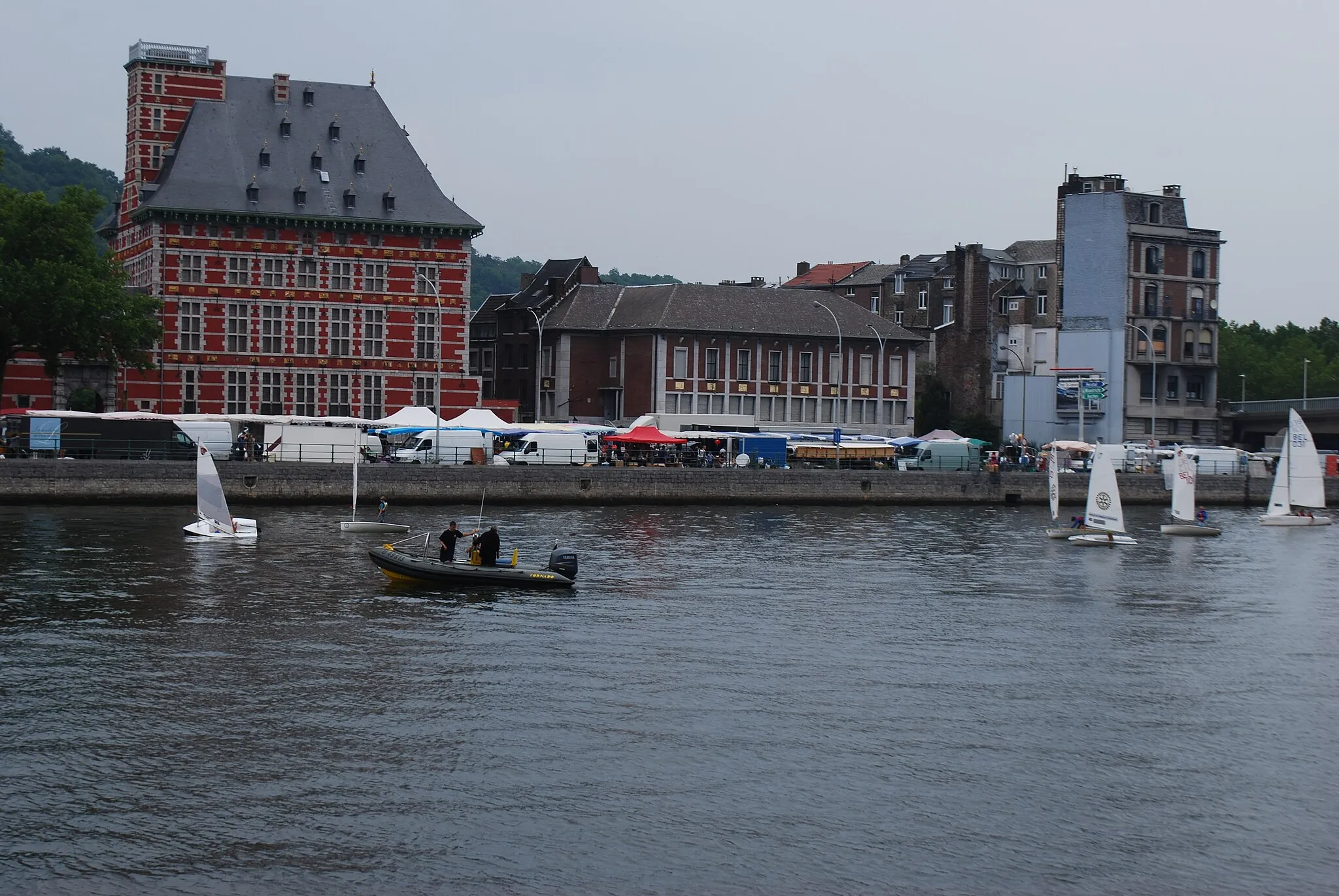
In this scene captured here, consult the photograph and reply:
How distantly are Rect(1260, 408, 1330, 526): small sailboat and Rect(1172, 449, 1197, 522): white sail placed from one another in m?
9.00

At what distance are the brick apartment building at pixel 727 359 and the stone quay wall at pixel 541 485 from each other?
21.7m

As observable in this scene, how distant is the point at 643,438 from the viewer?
9025 cm

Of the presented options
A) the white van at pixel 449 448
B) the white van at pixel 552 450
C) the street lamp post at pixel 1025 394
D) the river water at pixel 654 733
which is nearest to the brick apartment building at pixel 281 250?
the white van at pixel 449 448

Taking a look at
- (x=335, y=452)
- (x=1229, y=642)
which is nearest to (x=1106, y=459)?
(x=1229, y=642)

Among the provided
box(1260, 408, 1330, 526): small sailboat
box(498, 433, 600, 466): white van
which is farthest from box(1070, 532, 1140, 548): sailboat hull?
box(498, 433, 600, 466): white van

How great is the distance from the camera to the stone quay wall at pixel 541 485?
7138cm

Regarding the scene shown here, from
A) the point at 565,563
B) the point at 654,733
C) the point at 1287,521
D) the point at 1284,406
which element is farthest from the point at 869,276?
the point at 654,733

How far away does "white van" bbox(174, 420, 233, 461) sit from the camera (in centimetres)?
7969

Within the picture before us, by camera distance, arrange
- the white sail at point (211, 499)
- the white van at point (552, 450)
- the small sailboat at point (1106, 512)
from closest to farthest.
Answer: the white sail at point (211, 499), the small sailboat at point (1106, 512), the white van at point (552, 450)

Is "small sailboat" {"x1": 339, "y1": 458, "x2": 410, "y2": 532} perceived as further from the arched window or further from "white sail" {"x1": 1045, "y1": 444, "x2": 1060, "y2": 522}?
the arched window

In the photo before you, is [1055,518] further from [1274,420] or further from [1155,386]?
[1274,420]

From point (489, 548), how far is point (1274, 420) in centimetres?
8939

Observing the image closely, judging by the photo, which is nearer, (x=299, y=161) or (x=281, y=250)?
(x=281, y=250)

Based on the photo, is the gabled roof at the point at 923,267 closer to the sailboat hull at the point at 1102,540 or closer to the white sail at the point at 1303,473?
the white sail at the point at 1303,473
